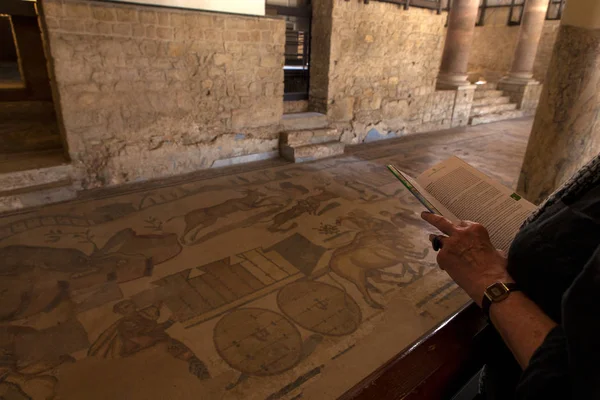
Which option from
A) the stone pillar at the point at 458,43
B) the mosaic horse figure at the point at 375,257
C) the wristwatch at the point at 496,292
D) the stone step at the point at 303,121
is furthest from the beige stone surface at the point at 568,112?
the stone pillar at the point at 458,43

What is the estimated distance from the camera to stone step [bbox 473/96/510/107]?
9.27m

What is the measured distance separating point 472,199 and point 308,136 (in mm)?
4302

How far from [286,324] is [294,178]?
2.68 metres

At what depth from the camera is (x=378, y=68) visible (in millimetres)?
6488

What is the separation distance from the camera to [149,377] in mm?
1909

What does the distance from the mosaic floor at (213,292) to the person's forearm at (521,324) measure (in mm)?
1190

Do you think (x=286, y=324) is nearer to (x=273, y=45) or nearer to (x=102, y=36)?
(x=102, y=36)

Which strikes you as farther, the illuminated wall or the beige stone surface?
the illuminated wall

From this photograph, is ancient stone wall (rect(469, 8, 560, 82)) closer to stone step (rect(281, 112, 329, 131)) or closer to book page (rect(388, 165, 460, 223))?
stone step (rect(281, 112, 329, 131))

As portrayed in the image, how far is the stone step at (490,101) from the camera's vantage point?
9275 millimetres

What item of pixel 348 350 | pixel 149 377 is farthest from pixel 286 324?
pixel 149 377

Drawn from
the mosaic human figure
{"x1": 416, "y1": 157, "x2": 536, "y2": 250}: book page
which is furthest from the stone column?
the mosaic human figure

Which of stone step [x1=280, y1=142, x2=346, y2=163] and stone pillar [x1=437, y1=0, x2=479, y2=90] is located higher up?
stone pillar [x1=437, y1=0, x2=479, y2=90]

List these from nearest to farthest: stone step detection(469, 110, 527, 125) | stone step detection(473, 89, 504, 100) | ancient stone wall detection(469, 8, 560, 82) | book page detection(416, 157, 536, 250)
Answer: book page detection(416, 157, 536, 250), stone step detection(469, 110, 527, 125), stone step detection(473, 89, 504, 100), ancient stone wall detection(469, 8, 560, 82)
